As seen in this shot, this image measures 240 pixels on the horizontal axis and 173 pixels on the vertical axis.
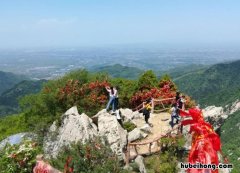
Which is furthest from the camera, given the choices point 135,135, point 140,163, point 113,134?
point 135,135

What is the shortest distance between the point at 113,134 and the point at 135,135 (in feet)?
6.27

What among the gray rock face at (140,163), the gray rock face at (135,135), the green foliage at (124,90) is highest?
the green foliage at (124,90)

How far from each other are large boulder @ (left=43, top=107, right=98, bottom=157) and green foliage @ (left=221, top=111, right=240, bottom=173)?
3171 inches

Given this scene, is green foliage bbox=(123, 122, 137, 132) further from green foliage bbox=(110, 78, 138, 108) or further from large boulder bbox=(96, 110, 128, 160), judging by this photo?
green foliage bbox=(110, 78, 138, 108)

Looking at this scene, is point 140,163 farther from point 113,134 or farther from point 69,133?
point 69,133

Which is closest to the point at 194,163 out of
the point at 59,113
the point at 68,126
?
the point at 68,126

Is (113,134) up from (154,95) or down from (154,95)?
up

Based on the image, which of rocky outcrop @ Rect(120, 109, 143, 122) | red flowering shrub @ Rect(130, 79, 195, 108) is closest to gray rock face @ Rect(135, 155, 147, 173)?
rocky outcrop @ Rect(120, 109, 143, 122)

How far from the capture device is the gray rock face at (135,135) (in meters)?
16.1

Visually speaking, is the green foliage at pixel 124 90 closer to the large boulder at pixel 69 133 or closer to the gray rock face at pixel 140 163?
the large boulder at pixel 69 133

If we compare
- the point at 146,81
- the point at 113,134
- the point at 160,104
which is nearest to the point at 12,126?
the point at 146,81

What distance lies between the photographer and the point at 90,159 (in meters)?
11.6

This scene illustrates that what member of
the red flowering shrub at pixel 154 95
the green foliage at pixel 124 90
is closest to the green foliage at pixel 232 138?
the red flowering shrub at pixel 154 95

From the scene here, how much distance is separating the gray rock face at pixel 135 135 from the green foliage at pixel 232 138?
78.7 metres
